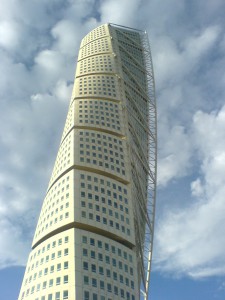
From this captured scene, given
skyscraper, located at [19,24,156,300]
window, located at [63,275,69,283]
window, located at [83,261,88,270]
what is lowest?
window, located at [63,275,69,283]

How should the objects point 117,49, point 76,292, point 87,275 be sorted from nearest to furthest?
point 76,292 → point 87,275 → point 117,49

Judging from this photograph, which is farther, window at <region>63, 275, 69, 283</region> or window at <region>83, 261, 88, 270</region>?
window at <region>83, 261, 88, 270</region>

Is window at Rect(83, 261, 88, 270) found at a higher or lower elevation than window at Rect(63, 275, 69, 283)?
higher

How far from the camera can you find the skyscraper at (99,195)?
4425 centimetres

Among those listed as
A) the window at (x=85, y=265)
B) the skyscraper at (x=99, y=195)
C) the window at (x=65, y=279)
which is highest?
the skyscraper at (x=99, y=195)

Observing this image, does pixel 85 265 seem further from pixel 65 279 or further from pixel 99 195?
pixel 99 195

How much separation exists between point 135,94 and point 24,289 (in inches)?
2176

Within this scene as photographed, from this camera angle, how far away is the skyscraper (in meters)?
44.2

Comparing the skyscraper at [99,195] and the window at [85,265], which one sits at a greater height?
the skyscraper at [99,195]

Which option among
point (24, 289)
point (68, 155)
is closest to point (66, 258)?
point (24, 289)

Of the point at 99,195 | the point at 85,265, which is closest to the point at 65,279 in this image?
the point at 85,265

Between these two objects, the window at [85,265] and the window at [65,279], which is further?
the window at [85,265]

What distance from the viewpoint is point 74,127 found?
67.2 metres

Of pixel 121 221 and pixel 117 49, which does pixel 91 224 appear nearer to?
pixel 121 221
